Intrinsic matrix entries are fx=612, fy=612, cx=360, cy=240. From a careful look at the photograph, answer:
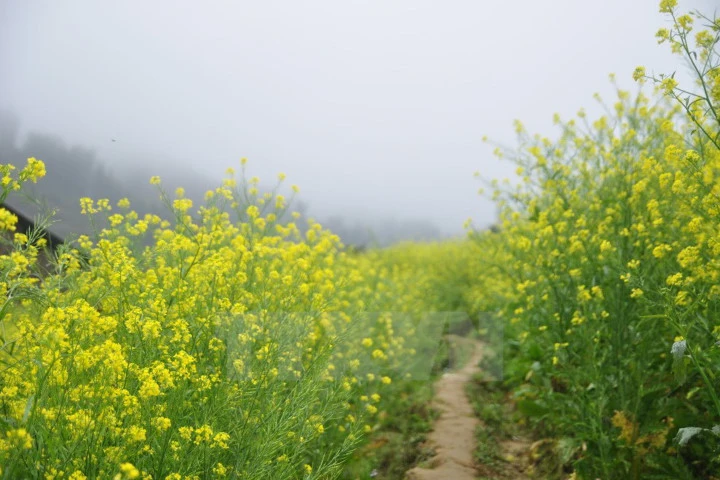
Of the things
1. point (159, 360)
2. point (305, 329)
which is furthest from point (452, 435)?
point (159, 360)

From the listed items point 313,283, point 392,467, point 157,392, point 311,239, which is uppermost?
point 311,239

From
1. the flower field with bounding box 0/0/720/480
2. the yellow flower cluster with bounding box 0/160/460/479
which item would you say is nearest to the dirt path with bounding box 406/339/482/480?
the flower field with bounding box 0/0/720/480

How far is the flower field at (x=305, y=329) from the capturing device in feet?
7.06

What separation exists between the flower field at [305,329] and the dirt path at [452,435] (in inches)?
18.4

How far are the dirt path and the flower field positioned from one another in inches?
18.4

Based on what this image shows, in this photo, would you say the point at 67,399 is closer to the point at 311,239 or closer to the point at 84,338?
the point at 84,338

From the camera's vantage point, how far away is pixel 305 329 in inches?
122

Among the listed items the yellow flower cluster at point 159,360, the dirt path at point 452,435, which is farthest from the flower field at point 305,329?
the dirt path at point 452,435

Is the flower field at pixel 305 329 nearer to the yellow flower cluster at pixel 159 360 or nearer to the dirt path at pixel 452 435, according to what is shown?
the yellow flower cluster at pixel 159 360

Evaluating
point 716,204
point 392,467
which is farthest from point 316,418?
point 716,204

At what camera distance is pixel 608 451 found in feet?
11.9

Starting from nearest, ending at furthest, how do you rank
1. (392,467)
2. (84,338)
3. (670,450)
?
(84,338)
(670,450)
(392,467)

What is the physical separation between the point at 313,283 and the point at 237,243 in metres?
0.63

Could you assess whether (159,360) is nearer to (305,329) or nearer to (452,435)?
(305,329)
